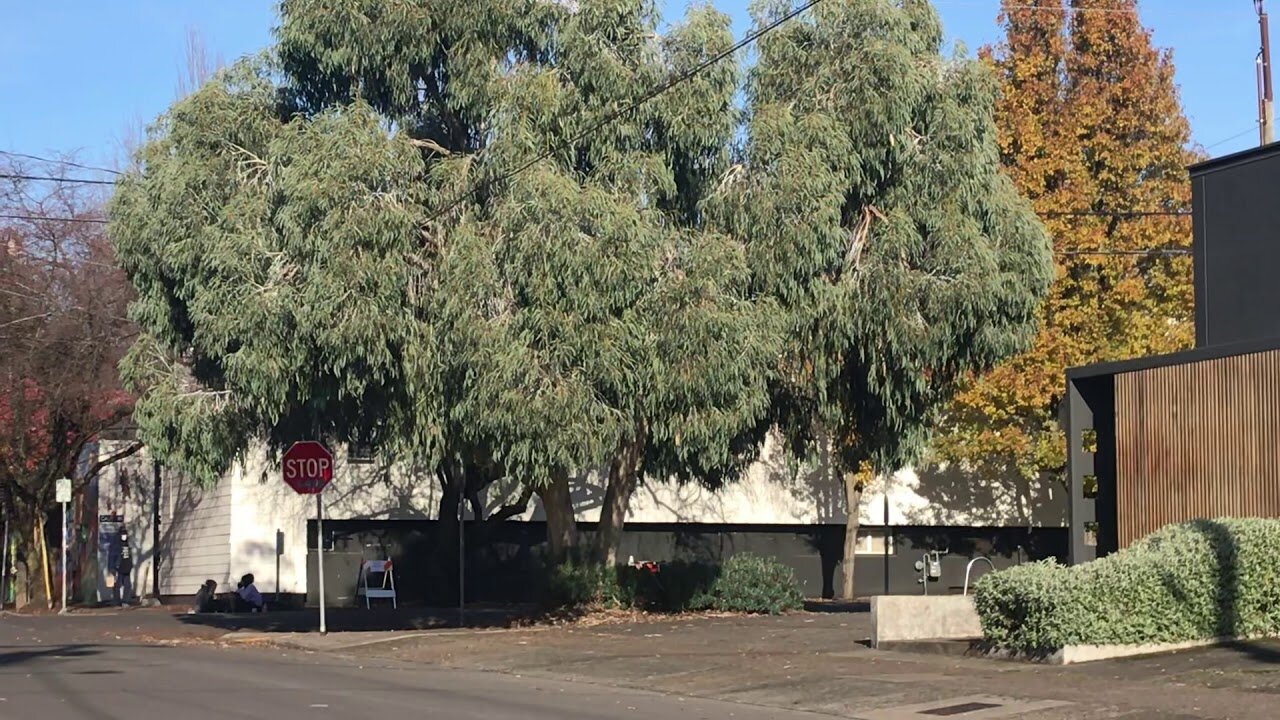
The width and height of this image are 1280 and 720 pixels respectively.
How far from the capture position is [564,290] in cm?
2136

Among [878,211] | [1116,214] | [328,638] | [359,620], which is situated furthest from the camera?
[1116,214]

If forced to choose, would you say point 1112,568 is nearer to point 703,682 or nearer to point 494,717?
point 703,682

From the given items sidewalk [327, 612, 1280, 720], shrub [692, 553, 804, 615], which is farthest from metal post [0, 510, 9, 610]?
shrub [692, 553, 804, 615]

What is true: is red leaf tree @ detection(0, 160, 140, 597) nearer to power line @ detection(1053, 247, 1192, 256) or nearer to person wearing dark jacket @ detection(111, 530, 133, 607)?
person wearing dark jacket @ detection(111, 530, 133, 607)

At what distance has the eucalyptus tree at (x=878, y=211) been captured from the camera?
74.9 feet

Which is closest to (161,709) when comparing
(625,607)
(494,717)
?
(494,717)

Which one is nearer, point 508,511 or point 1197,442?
point 1197,442

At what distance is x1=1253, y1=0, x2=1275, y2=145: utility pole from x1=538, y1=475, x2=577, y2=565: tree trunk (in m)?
16.1

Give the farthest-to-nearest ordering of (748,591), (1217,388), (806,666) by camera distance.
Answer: (748,591) → (1217,388) → (806,666)

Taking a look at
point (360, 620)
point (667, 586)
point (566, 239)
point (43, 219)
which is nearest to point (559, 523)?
point (667, 586)

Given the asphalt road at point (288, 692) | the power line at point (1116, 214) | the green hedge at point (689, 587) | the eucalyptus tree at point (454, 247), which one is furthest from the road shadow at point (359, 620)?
the power line at point (1116, 214)

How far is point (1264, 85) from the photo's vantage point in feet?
112

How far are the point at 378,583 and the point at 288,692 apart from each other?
2073cm

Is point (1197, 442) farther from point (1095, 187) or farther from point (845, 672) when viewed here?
point (1095, 187)
